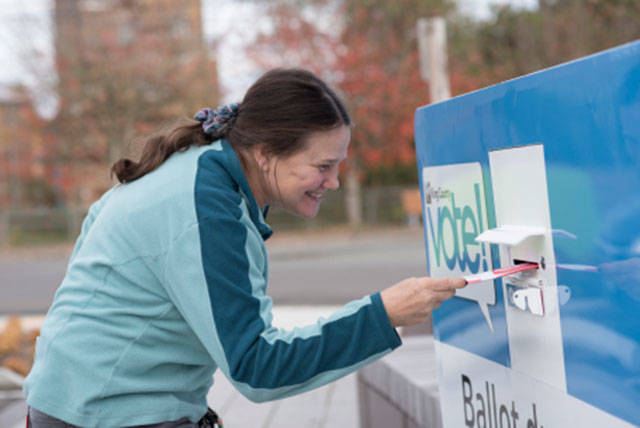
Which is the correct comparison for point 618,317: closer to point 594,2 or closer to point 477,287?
point 477,287

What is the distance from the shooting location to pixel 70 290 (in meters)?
1.68

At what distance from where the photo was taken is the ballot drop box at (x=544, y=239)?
1.15m

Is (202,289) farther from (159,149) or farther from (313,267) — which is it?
(313,267)

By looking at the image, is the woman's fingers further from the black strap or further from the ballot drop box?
the black strap

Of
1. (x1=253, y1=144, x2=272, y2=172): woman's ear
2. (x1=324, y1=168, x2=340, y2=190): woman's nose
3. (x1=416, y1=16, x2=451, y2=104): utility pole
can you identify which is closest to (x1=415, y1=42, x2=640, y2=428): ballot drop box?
(x1=324, y1=168, x2=340, y2=190): woman's nose

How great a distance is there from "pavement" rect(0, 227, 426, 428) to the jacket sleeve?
2.79 meters

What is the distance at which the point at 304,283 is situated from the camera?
438 inches

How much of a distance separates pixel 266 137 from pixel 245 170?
0.11m

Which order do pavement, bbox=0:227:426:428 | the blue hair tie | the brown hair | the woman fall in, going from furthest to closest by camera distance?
pavement, bbox=0:227:426:428 < the blue hair tie < the brown hair < the woman

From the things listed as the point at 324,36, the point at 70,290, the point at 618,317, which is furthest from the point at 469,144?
the point at 324,36

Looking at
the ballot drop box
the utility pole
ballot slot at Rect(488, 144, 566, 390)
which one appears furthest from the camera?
the utility pole

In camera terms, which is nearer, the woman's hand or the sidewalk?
the woman's hand

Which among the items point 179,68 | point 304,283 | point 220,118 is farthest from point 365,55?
point 220,118

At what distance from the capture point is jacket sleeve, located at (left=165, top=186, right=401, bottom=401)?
56.6 inches
